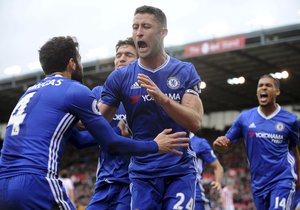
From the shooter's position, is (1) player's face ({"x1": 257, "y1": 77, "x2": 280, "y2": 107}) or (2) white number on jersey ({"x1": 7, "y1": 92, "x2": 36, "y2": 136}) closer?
(2) white number on jersey ({"x1": 7, "y1": 92, "x2": 36, "y2": 136})

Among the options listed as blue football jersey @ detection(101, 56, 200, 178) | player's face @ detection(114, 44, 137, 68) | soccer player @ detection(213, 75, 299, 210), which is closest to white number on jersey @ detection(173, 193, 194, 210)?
blue football jersey @ detection(101, 56, 200, 178)

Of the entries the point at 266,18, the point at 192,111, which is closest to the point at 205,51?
the point at 266,18

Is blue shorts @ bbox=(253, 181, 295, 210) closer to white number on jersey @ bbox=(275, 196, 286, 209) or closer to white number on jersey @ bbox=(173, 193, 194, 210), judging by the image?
white number on jersey @ bbox=(275, 196, 286, 209)

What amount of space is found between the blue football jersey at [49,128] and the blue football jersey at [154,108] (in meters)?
0.70

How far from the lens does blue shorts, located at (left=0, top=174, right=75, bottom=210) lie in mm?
4297

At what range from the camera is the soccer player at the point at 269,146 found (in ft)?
26.8

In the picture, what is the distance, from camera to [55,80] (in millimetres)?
4715

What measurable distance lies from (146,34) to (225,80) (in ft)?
86.5

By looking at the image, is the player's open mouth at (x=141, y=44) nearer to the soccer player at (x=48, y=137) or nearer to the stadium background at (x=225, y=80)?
the soccer player at (x=48, y=137)

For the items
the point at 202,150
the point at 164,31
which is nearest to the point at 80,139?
the point at 164,31

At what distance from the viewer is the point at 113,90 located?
5.66m

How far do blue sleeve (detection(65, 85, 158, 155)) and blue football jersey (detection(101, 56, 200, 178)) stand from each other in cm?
72

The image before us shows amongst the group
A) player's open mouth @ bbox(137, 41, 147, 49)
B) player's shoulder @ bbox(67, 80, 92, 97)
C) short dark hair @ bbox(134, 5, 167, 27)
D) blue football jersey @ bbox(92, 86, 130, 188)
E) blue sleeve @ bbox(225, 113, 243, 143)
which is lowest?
blue sleeve @ bbox(225, 113, 243, 143)

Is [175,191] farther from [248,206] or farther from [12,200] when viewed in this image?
[248,206]
